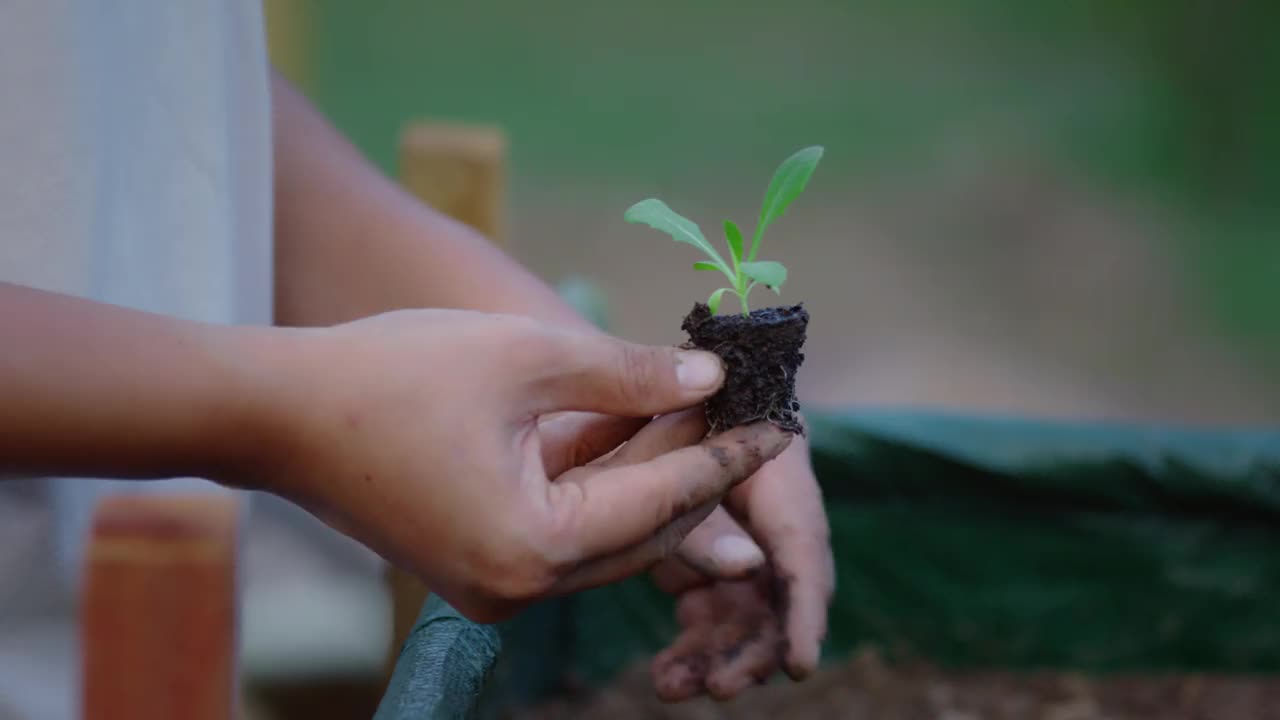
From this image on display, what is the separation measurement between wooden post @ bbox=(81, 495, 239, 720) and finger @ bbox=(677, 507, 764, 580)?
19.3 inches

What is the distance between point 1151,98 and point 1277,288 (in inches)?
49.0

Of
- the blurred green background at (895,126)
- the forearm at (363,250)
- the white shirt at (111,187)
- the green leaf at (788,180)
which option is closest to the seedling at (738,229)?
the green leaf at (788,180)

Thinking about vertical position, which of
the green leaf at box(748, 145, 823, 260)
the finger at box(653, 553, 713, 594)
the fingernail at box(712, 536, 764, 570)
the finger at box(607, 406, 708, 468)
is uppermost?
the green leaf at box(748, 145, 823, 260)

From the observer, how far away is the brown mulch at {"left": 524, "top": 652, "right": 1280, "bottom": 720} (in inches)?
60.8

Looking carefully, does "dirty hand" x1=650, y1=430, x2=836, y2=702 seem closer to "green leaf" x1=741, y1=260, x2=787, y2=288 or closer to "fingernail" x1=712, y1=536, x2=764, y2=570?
"fingernail" x1=712, y1=536, x2=764, y2=570

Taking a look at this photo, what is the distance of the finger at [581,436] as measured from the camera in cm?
79

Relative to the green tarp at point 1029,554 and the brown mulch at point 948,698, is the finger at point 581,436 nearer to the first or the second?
the green tarp at point 1029,554

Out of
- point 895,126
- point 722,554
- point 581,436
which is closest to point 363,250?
point 581,436

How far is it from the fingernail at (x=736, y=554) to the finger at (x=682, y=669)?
129 mm

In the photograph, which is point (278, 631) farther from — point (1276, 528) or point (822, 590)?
point (1276, 528)

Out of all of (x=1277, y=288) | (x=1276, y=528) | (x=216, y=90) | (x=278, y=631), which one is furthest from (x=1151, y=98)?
(x=216, y=90)

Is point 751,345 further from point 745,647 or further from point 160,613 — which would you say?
point 160,613

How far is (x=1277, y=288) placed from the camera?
5520mm

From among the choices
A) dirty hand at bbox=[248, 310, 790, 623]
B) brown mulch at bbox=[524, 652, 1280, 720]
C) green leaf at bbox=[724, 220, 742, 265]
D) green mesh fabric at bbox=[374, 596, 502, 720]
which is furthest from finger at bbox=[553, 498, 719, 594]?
brown mulch at bbox=[524, 652, 1280, 720]
